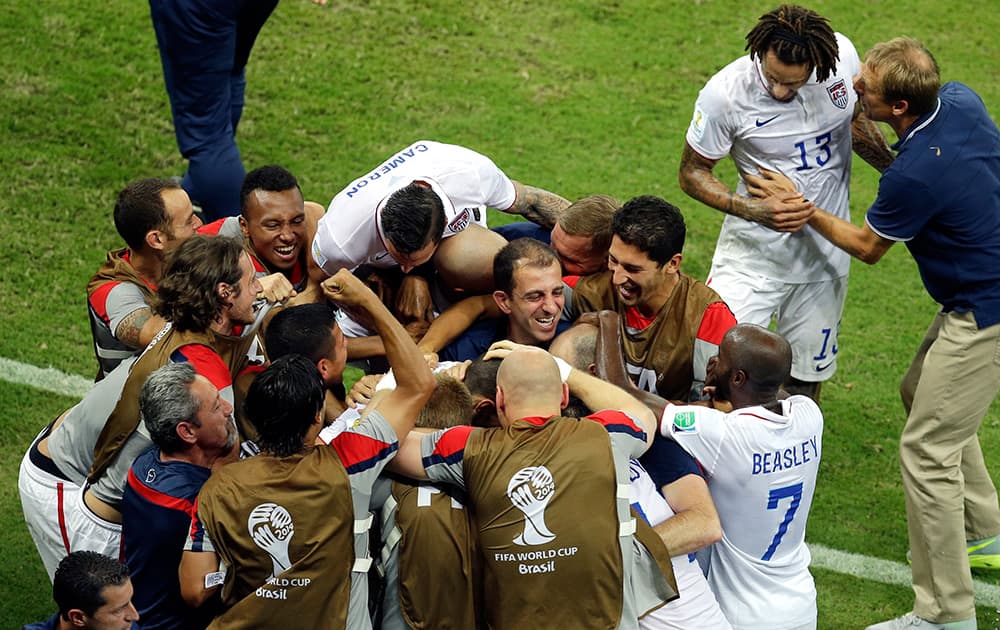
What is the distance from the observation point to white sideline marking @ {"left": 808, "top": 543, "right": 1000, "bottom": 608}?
566cm

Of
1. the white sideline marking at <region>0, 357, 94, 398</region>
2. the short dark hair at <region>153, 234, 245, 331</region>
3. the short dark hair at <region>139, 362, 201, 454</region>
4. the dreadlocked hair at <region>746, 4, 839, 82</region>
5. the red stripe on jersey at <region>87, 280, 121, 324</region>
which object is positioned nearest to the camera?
the short dark hair at <region>139, 362, 201, 454</region>

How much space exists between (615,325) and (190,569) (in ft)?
6.14

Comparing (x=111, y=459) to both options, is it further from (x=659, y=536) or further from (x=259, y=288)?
Result: (x=659, y=536)

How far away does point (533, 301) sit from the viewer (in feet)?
15.5

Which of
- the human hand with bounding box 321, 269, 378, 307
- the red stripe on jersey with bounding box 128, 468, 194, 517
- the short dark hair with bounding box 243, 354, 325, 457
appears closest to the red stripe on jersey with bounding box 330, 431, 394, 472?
the short dark hair with bounding box 243, 354, 325, 457

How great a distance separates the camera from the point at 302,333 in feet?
14.1

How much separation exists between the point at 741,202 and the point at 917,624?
1955mm

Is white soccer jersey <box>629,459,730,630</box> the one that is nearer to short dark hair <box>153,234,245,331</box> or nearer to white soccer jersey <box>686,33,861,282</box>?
short dark hair <box>153,234,245,331</box>

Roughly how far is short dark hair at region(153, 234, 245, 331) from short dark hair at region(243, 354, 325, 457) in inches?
24.1

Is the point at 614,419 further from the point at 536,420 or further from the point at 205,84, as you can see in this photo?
the point at 205,84

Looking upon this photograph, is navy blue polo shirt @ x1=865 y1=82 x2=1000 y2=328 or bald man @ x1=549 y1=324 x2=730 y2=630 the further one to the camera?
navy blue polo shirt @ x1=865 y1=82 x2=1000 y2=328

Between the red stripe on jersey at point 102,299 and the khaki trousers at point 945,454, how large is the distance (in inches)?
130

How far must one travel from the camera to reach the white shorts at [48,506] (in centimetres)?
448

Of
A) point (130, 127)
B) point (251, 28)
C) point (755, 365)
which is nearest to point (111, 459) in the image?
point (755, 365)
